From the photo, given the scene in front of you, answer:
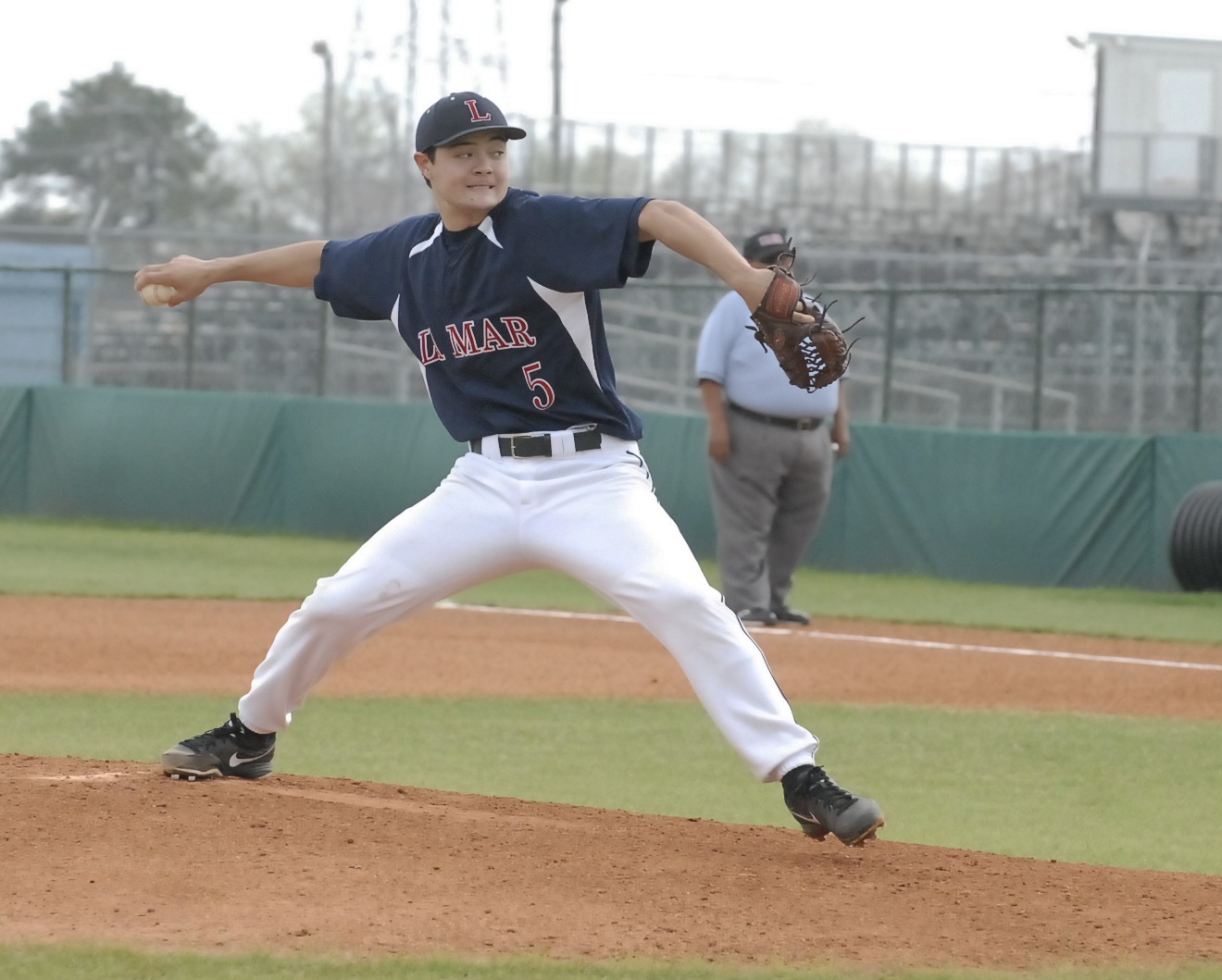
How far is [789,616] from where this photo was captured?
11.0m

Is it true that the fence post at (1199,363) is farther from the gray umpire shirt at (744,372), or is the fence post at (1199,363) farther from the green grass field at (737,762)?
the green grass field at (737,762)

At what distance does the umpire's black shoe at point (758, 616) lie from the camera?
10.4 meters

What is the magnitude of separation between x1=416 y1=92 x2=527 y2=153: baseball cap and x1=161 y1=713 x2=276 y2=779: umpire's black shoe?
1.62 metres

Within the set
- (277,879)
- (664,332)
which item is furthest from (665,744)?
(664,332)

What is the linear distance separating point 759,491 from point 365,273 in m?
5.40

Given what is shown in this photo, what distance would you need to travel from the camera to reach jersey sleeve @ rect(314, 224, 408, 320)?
5055mm

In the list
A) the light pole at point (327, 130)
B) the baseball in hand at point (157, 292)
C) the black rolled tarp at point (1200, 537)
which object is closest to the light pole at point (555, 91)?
the light pole at point (327, 130)

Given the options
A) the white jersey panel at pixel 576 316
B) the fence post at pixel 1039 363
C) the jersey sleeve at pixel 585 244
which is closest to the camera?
the jersey sleeve at pixel 585 244

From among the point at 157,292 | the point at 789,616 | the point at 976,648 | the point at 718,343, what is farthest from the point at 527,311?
the point at 789,616

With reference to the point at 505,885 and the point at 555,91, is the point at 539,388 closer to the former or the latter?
the point at 505,885

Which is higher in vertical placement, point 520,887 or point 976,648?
point 520,887

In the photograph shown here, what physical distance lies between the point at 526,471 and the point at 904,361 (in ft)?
44.9

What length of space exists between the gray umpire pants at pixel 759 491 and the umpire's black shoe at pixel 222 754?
17.3 feet

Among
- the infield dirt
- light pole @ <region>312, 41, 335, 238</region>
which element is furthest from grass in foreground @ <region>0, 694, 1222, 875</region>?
light pole @ <region>312, 41, 335, 238</region>
